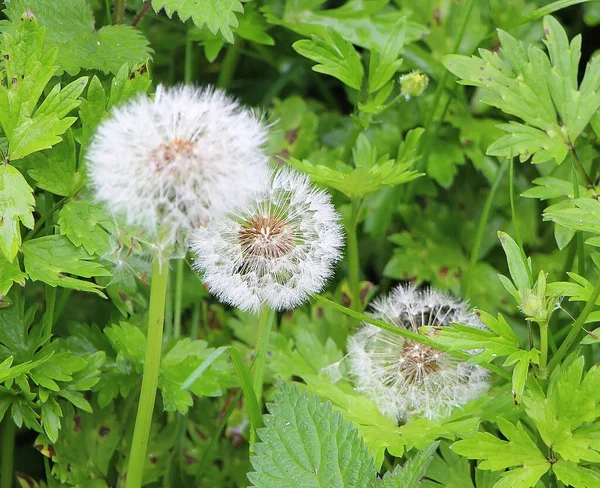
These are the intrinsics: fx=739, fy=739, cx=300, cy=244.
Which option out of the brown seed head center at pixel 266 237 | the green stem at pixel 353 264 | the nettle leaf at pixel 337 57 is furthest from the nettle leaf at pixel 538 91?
the brown seed head center at pixel 266 237

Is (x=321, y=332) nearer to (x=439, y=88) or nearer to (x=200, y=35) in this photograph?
(x=439, y=88)

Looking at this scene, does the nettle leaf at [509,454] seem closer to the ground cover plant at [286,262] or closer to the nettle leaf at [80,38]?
the ground cover plant at [286,262]

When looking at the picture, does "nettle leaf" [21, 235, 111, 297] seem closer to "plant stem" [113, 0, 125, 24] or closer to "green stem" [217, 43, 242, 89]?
"plant stem" [113, 0, 125, 24]

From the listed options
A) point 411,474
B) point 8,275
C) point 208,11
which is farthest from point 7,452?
point 208,11

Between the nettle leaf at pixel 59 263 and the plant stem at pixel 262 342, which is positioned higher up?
the nettle leaf at pixel 59 263

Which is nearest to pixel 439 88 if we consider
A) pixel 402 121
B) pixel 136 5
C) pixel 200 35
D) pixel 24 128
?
pixel 402 121
